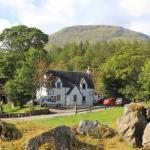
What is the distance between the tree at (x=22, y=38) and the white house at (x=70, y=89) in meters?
12.5

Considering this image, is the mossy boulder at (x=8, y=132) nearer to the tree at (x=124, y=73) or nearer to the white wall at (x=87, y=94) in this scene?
the tree at (x=124, y=73)

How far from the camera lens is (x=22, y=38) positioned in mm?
107438

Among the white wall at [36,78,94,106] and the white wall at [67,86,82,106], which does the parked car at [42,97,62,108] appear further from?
the white wall at [67,86,82,106]

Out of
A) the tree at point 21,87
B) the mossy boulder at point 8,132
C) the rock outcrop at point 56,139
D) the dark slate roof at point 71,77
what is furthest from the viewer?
the dark slate roof at point 71,77

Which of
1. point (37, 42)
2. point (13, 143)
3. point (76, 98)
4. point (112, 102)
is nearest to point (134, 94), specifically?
point (112, 102)

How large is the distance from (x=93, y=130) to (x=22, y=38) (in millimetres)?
87289

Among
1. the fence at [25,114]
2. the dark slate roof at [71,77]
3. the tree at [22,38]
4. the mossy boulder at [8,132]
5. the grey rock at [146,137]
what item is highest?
the tree at [22,38]

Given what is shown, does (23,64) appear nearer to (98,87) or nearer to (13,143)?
(98,87)

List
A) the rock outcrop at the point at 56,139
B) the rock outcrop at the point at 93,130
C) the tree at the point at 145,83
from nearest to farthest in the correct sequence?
1. the rock outcrop at the point at 56,139
2. the rock outcrop at the point at 93,130
3. the tree at the point at 145,83

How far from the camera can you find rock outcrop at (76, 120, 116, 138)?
21781 mm

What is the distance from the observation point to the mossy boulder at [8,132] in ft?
57.0

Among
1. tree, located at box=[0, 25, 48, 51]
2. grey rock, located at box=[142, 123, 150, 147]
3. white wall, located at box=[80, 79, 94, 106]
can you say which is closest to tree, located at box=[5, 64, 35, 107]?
white wall, located at box=[80, 79, 94, 106]

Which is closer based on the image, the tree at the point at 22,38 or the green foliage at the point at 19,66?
the green foliage at the point at 19,66

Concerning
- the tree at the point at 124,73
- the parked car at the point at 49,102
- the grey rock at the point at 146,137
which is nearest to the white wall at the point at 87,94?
the tree at the point at 124,73
